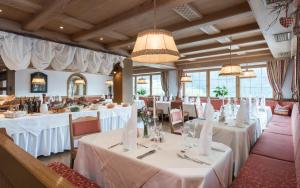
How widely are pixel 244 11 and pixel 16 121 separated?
3756mm

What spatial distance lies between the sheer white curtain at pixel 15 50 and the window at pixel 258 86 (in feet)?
24.0

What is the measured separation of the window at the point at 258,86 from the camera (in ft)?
23.0

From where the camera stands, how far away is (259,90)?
724 centimetres

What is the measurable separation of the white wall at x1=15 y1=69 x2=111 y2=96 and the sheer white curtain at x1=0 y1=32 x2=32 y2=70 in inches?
215

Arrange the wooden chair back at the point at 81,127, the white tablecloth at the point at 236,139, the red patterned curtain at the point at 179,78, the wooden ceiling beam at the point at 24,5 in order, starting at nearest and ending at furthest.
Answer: the wooden chair back at the point at 81,127 → the white tablecloth at the point at 236,139 → the wooden ceiling beam at the point at 24,5 → the red patterned curtain at the point at 179,78

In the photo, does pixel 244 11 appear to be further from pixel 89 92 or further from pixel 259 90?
pixel 89 92

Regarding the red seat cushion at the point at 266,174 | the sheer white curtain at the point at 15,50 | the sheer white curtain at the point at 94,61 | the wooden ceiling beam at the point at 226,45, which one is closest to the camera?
the red seat cushion at the point at 266,174

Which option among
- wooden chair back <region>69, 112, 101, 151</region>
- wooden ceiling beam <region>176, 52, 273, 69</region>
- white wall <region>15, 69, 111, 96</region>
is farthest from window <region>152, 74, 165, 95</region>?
wooden chair back <region>69, 112, 101, 151</region>

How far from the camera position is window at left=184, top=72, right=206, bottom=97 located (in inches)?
339

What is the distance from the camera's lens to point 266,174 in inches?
67.4

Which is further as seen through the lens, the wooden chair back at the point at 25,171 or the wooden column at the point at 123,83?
the wooden column at the point at 123,83

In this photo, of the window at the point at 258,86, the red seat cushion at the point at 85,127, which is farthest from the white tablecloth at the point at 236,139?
the window at the point at 258,86

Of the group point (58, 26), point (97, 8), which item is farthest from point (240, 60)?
point (58, 26)

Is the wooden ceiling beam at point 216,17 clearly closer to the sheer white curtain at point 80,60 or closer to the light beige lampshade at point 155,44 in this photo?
the light beige lampshade at point 155,44
